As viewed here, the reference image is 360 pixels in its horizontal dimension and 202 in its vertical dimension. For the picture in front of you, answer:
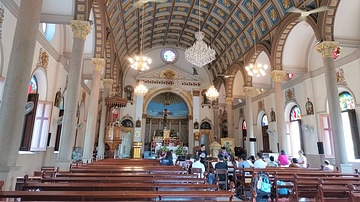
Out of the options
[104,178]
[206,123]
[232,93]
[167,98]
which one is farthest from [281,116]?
[167,98]

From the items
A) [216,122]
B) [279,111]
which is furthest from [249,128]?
[216,122]

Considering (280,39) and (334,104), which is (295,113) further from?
(334,104)

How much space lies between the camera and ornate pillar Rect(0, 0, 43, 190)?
3633 mm

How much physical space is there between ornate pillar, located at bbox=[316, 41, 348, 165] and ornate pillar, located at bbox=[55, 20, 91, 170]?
849 centimetres

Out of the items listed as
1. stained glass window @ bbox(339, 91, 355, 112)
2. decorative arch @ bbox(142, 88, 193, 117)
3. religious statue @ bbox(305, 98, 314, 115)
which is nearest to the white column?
stained glass window @ bbox(339, 91, 355, 112)

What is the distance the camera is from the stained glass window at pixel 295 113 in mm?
12923

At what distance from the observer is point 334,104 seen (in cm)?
766

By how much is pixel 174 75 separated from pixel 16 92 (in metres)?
17.1

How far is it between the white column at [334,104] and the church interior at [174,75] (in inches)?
1.5

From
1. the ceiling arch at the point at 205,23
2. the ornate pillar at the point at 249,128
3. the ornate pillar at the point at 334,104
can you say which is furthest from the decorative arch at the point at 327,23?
the ornate pillar at the point at 249,128

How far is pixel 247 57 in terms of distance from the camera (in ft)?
46.0

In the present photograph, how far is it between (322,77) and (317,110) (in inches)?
66.3

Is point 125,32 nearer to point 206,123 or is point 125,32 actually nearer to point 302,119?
point 206,123

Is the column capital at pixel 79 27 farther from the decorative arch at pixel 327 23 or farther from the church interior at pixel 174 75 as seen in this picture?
the decorative arch at pixel 327 23
